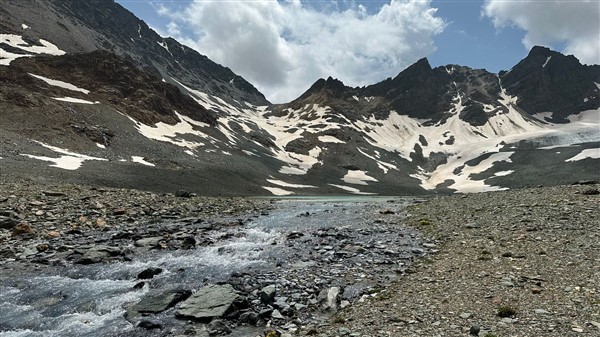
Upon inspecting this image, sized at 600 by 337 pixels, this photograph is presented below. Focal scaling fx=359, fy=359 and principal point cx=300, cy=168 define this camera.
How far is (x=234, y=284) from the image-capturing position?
15.0 metres

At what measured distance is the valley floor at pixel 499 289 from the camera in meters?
9.82

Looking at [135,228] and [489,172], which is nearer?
[135,228]

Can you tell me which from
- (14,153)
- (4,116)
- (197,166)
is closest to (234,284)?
(14,153)

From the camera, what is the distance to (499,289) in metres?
12.5

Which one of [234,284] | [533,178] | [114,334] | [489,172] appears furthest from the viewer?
[489,172]

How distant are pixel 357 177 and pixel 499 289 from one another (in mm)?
117356

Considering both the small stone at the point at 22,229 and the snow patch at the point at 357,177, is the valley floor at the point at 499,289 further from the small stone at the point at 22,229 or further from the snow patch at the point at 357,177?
the snow patch at the point at 357,177

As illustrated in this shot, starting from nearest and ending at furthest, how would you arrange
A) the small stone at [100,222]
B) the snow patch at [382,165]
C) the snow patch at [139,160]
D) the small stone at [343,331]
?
the small stone at [343,331] → the small stone at [100,222] → the snow patch at [139,160] → the snow patch at [382,165]

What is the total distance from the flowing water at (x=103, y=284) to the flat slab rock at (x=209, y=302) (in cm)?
69

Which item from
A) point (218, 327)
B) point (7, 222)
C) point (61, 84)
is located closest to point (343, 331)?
point (218, 327)

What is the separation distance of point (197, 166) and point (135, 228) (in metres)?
62.0

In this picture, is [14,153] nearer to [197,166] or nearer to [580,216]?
[197,166]

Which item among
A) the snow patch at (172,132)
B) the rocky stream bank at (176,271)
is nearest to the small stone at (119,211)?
the rocky stream bank at (176,271)

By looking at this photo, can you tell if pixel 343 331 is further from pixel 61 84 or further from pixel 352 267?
pixel 61 84
